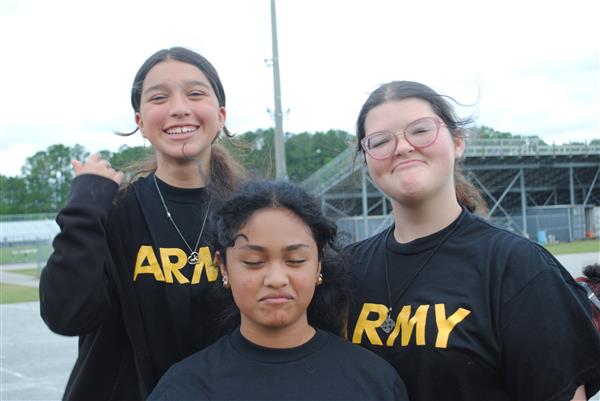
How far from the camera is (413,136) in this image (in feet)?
8.18

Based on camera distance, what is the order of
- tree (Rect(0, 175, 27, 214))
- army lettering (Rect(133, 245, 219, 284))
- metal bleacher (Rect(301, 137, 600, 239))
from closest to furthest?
army lettering (Rect(133, 245, 219, 284))
metal bleacher (Rect(301, 137, 600, 239))
tree (Rect(0, 175, 27, 214))

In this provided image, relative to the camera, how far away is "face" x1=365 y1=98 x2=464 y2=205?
8.08ft

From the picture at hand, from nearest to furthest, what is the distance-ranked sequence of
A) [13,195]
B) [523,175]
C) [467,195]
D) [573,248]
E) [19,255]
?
[467,195] → [573,248] → [19,255] → [523,175] → [13,195]

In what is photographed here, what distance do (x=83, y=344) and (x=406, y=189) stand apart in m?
1.47

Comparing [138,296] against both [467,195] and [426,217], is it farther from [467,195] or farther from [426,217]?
[467,195]

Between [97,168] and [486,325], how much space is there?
148cm

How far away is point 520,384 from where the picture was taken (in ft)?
7.30

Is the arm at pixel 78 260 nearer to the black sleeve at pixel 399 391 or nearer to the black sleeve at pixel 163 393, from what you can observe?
the black sleeve at pixel 163 393

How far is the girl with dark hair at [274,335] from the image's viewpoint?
2.13 m

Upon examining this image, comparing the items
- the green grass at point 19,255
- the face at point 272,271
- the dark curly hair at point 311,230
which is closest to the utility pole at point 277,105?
the dark curly hair at point 311,230

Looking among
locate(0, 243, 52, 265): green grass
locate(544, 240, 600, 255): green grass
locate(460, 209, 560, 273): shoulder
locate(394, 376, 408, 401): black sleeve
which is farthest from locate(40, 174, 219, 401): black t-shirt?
locate(0, 243, 52, 265): green grass

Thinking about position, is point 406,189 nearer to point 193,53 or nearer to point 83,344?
point 193,53

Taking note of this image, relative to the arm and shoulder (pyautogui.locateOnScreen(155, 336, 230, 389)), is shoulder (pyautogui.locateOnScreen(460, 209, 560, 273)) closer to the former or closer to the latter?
shoulder (pyautogui.locateOnScreen(155, 336, 230, 389))

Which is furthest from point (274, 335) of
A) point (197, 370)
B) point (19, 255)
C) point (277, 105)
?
point (19, 255)
